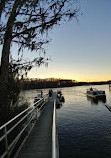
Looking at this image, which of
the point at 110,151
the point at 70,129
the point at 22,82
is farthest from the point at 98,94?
the point at 22,82

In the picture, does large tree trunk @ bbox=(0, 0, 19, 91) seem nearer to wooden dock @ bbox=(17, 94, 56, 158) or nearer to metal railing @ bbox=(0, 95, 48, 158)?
metal railing @ bbox=(0, 95, 48, 158)

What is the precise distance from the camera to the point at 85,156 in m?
8.90

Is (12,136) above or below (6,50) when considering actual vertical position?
below

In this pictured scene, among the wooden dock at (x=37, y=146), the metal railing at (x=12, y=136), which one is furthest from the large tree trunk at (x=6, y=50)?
the wooden dock at (x=37, y=146)

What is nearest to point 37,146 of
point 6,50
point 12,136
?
point 12,136

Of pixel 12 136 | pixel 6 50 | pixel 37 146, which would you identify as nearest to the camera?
pixel 37 146

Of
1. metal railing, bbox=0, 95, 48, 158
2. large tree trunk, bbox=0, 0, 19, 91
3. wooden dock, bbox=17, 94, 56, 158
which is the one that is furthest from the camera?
large tree trunk, bbox=0, 0, 19, 91

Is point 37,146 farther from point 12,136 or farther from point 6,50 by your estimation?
point 6,50

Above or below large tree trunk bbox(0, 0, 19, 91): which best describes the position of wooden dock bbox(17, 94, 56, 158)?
below

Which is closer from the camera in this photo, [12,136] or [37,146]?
[37,146]

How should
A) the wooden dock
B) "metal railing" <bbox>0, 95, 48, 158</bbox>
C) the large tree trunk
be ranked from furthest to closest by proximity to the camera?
the large tree trunk < the wooden dock < "metal railing" <bbox>0, 95, 48, 158</bbox>

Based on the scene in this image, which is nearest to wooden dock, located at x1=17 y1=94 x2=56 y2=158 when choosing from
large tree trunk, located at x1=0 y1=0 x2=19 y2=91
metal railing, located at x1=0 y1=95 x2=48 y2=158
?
metal railing, located at x1=0 y1=95 x2=48 y2=158

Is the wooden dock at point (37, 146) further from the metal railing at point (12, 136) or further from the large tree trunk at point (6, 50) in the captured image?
the large tree trunk at point (6, 50)

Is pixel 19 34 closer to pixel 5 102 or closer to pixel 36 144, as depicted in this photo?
pixel 5 102
